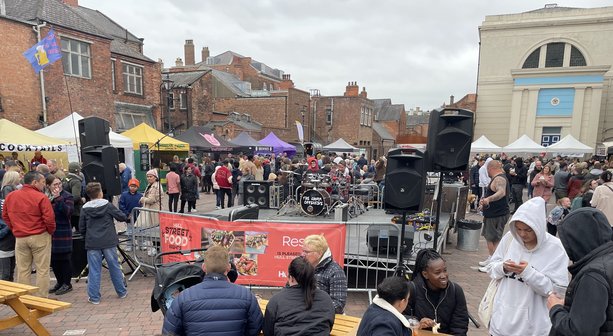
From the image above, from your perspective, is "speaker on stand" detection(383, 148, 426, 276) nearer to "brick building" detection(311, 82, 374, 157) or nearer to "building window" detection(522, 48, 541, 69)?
"brick building" detection(311, 82, 374, 157)

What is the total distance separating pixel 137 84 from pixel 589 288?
2164cm

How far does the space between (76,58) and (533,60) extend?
33458 mm

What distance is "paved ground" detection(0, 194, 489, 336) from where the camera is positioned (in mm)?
4312

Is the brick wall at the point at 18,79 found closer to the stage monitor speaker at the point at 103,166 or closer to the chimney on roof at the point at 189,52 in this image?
the stage monitor speaker at the point at 103,166

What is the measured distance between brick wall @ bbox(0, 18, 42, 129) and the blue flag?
4.51 meters

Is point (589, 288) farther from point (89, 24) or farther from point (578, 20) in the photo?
point (578, 20)

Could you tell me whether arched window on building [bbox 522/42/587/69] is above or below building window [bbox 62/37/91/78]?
above

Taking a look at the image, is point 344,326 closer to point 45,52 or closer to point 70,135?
point 45,52

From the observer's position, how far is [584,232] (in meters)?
1.89

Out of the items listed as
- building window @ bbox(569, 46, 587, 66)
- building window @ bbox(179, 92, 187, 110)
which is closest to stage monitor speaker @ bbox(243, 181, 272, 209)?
building window @ bbox(179, 92, 187, 110)

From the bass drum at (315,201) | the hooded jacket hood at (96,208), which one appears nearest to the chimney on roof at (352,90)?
the bass drum at (315,201)

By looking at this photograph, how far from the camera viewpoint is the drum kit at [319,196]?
902 centimetres

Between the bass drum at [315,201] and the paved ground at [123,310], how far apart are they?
349 centimetres

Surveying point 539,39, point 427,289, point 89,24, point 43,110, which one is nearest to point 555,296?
point 427,289
